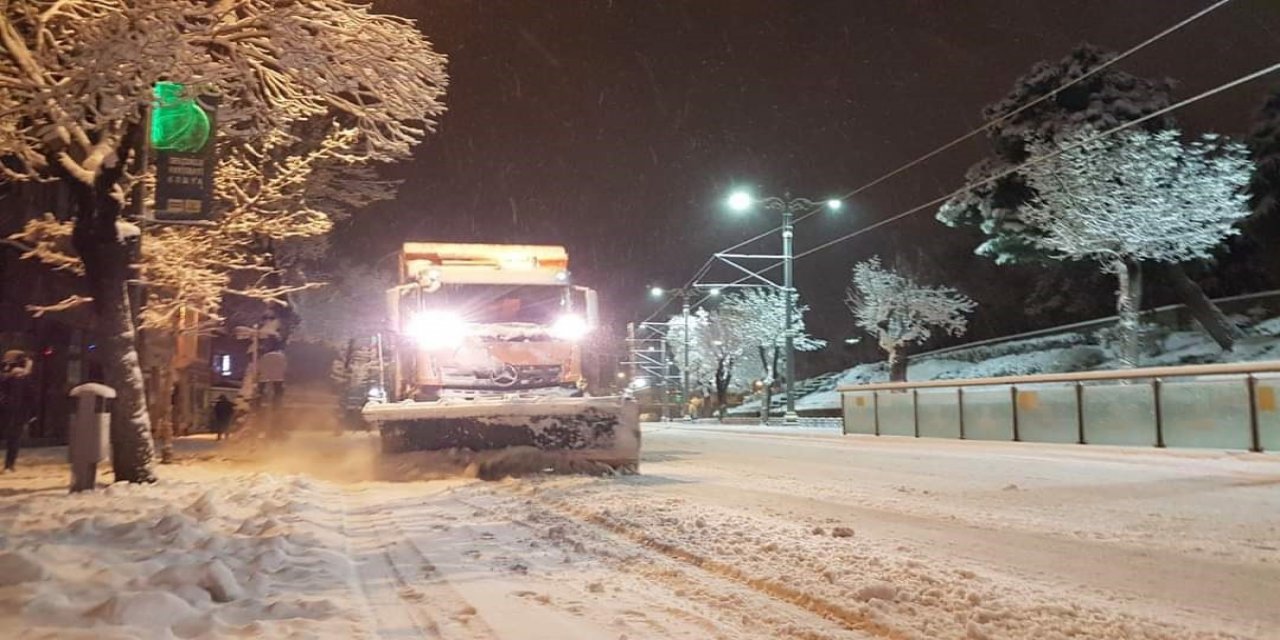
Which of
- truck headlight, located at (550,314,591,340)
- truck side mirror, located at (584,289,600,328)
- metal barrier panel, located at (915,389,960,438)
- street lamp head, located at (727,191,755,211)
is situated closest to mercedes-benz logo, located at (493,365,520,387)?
truck headlight, located at (550,314,591,340)

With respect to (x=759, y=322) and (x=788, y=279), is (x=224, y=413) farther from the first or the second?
(x=759, y=322)

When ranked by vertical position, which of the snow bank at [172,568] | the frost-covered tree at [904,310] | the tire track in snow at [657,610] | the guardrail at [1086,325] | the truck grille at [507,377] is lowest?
the tire track in snow at [657,610]

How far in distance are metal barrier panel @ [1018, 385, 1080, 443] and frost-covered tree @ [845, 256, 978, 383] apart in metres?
29.5

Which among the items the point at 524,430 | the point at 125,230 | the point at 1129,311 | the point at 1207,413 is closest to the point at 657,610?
the point at 524,430

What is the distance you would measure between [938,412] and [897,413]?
203cm

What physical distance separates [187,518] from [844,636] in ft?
19.2

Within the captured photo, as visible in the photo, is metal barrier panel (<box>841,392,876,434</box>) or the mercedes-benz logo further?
metal barrier panel (<box>841,392,876,434</box>)

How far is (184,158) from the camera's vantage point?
1147 cm

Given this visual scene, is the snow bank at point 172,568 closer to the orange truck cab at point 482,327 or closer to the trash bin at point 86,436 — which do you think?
the trash bin at point 86,436

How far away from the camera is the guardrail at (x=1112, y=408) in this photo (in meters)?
15.6

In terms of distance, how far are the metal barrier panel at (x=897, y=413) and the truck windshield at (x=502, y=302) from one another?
12837 millimetres

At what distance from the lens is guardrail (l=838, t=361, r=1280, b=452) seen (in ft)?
51.3

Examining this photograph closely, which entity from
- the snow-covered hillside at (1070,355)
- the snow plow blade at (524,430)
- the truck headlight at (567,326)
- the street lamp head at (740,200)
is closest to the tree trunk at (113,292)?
the snow plow blade at (524,430)

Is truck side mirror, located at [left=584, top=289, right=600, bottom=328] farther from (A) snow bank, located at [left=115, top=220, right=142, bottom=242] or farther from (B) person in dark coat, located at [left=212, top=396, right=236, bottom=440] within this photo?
(B) person in dark coat, located at [left=212, top=396, right=236, bottom=440]
